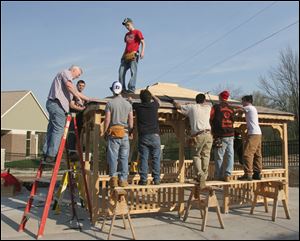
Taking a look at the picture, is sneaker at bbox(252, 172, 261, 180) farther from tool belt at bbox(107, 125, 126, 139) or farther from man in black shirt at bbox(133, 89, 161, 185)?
tool belt at bbox(107, 125, 126, 139)

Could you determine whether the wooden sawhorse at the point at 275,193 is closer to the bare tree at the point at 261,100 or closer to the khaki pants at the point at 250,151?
the khaki pants at the point at 250,151

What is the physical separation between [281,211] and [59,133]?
18.8 feet

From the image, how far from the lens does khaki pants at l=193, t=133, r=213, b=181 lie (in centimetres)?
797

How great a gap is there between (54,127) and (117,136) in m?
1.18

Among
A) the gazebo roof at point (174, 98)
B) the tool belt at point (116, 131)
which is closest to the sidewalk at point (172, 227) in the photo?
the tool belt at point (116, 131)

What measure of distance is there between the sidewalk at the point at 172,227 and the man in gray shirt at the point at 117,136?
1.03 meters

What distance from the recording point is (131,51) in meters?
9.36

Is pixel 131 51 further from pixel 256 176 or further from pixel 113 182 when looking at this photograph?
pixel 256 176

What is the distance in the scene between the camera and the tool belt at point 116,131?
23.6 ft

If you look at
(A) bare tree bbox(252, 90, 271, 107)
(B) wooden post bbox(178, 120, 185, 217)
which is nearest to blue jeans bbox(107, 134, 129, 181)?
(B) wooden post bbox(178, 120, 185, 217)

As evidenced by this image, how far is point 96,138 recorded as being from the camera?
26.0 feet

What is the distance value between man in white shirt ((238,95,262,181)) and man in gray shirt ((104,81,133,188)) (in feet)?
9.69

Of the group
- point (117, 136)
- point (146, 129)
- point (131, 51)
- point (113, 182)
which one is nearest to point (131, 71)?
point (131, 51)

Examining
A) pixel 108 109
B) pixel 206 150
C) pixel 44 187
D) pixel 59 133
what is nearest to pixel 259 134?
pixel 206 150
